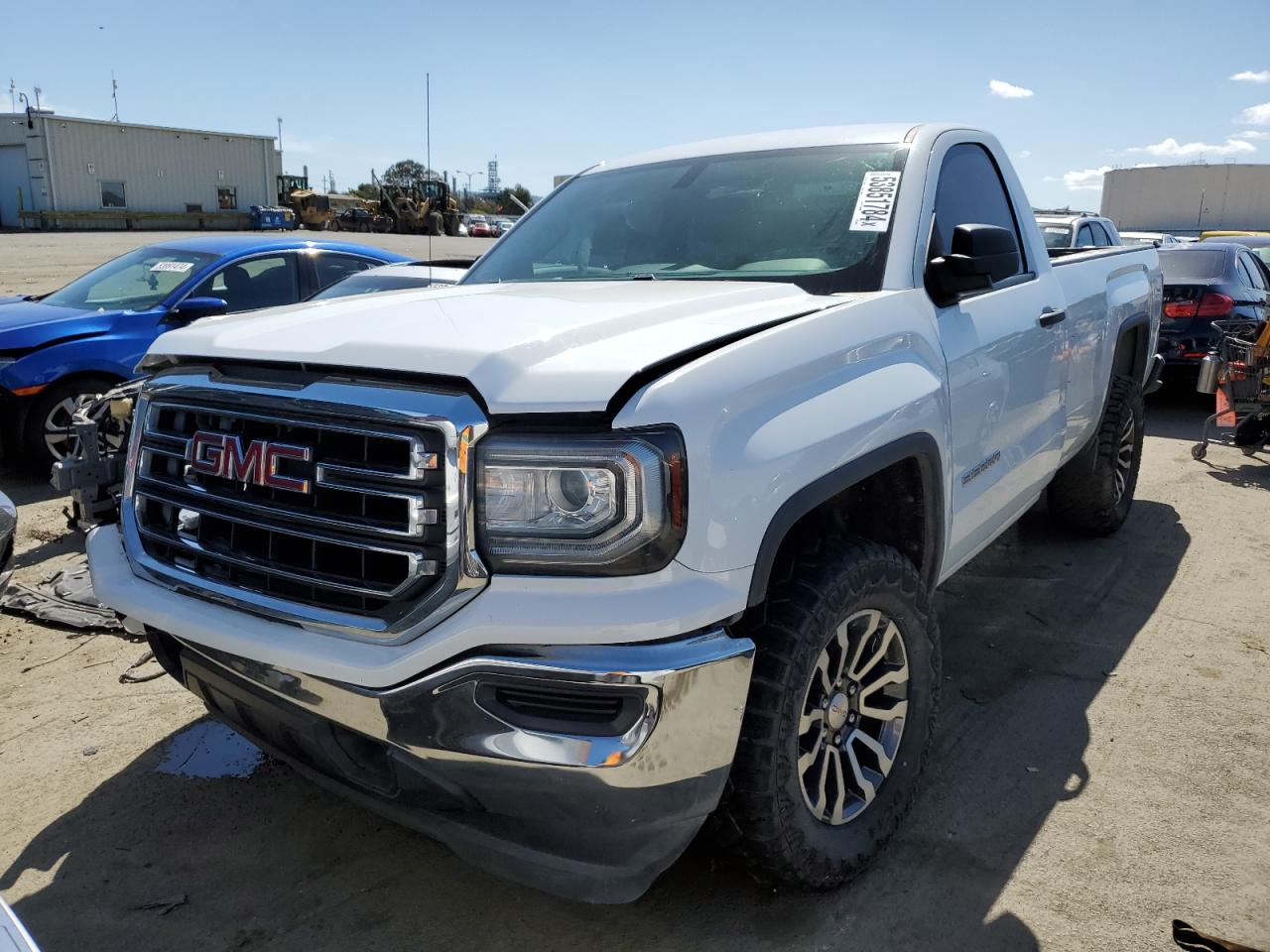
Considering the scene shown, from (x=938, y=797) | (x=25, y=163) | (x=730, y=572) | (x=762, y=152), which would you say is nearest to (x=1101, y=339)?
(x=762, y=152)

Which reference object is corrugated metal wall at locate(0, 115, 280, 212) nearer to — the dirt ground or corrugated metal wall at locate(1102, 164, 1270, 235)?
corrugated metal wall at locate(1102, 164, 1270, 235)

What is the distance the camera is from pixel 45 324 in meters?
6.64

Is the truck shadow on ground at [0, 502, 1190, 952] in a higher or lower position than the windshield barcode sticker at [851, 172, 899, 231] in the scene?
lower

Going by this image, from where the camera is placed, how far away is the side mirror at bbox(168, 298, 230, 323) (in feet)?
20.9

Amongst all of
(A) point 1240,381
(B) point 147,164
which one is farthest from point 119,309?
(B) point 147,164

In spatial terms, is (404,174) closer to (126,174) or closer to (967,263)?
(126,174)

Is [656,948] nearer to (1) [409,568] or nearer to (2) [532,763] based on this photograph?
(2) [532,763]

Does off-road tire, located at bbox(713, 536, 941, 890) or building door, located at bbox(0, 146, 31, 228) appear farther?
building door, located at bbox(0, 146, 31, 228)

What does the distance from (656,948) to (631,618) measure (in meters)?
1.04

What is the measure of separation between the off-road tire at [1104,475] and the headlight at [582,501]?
3878 mm

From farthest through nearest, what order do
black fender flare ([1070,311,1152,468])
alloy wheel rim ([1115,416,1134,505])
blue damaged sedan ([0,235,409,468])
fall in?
1. blue damaged sedan ([0,235,409,468])
2. alloy wheel rim ([1115,416,1134,505])
3. black fender flare ([1070,311,1152,468])

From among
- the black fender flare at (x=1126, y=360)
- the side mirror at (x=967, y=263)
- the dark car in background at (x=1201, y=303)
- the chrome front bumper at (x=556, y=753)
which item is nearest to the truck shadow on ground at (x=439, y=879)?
the chrome front bumper at (x=556, y=753)

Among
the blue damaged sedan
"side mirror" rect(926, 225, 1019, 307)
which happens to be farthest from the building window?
"side mirror" rect(926, 225, 1019, 307)

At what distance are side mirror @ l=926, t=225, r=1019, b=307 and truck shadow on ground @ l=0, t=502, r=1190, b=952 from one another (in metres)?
1.56
